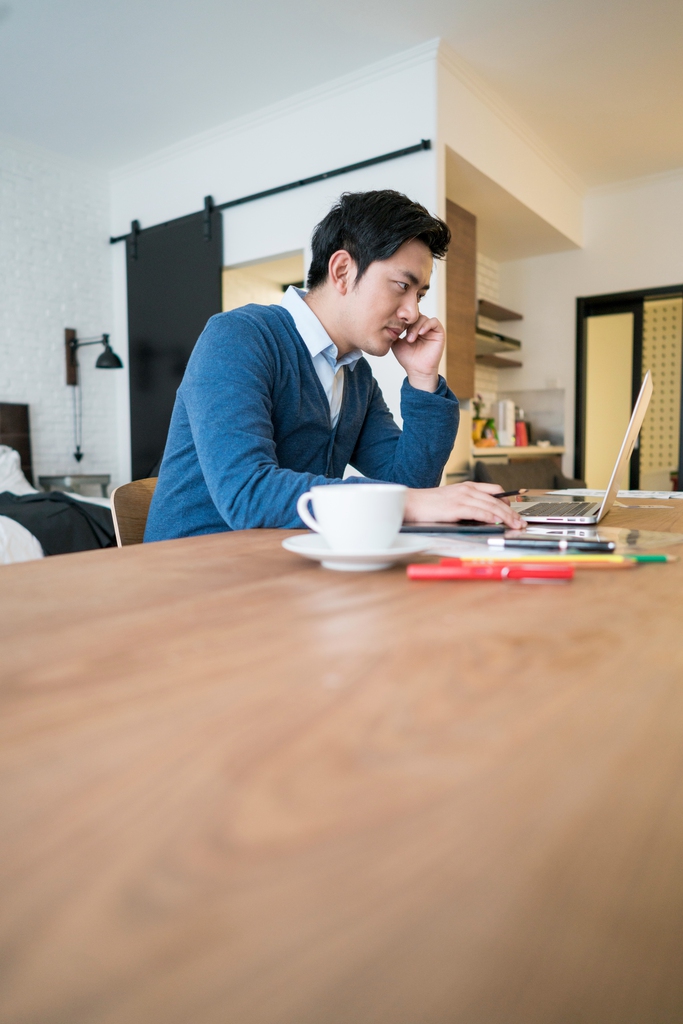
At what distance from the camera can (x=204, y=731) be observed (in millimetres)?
270

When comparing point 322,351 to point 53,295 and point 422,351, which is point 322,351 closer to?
point 422,351

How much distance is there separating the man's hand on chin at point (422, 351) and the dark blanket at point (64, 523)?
4.92ft

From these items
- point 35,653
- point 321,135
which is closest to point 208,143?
point 321,135

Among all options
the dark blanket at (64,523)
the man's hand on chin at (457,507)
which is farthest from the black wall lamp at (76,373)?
the man's hand on chin at (457,507)

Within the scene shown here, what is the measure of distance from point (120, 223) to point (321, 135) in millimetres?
1975

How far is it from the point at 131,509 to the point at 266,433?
0.41 m

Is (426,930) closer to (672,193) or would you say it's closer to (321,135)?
(321,135)

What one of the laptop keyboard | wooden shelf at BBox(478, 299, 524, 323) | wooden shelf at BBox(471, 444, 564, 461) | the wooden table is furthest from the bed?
wooden shelf at BBox(478, 299, 524, 323)

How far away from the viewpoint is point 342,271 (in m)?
1.49

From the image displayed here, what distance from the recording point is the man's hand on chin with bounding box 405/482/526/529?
2.81ft

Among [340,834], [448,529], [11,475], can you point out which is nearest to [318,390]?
[448,529]

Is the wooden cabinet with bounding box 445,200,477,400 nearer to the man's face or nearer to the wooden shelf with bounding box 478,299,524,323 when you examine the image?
the wooden shelf with bounding box 478,299,524,323

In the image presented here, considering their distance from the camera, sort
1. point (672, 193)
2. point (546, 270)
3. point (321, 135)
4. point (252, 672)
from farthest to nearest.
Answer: point (546, 270)
point (672, 193)
point (321, 135)
point (252, 672)

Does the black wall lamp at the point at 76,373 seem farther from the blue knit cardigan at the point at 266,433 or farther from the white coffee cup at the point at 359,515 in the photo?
the white coffee cup at the point at 359,515
